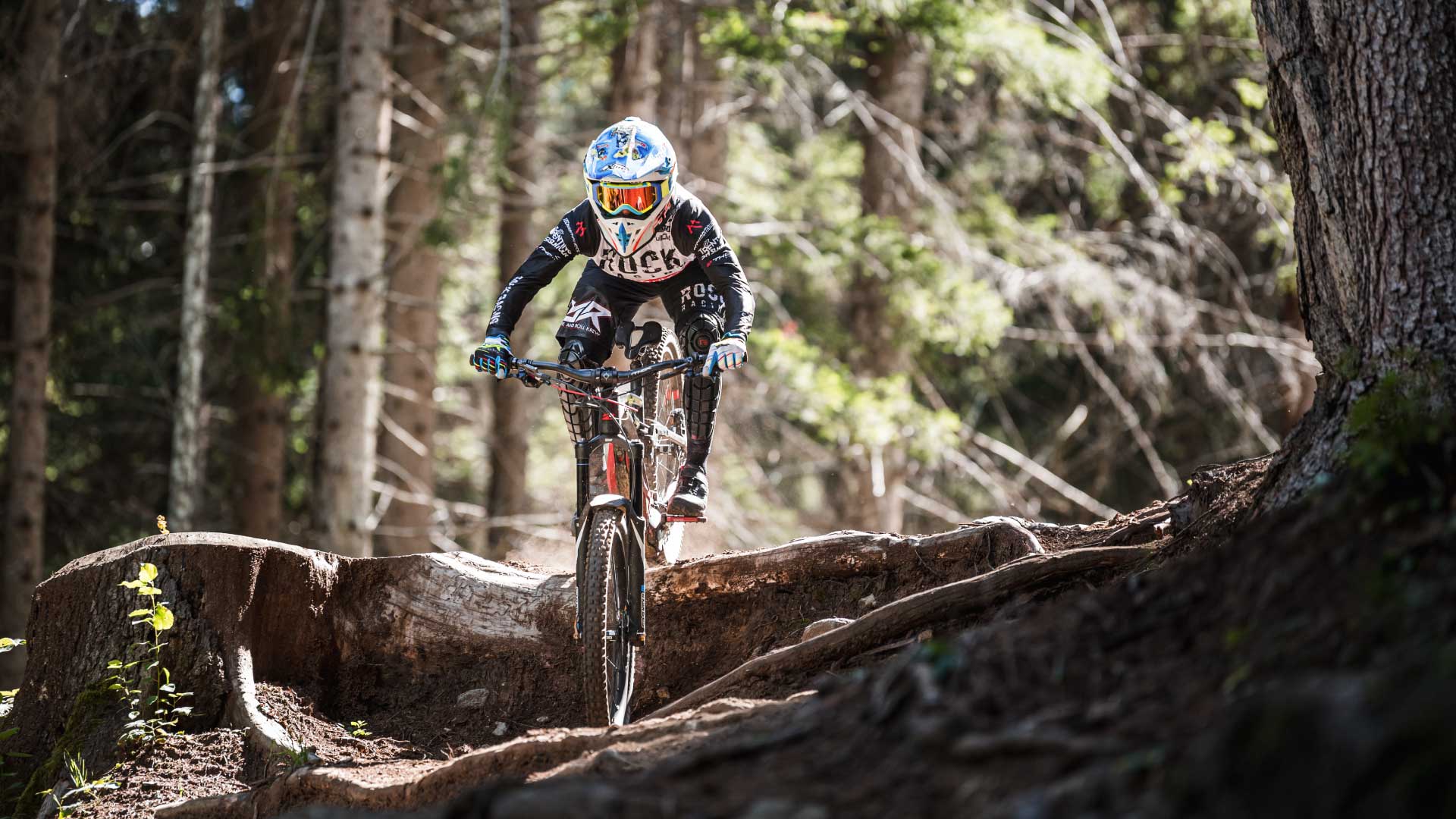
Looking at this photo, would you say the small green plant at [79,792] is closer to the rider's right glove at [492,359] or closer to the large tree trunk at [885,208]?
the rider's right glove at [492,359]

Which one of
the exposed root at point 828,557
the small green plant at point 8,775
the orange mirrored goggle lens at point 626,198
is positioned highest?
the orange mirrored goggle lens at point 626,198

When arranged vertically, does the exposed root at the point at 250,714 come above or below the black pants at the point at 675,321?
below

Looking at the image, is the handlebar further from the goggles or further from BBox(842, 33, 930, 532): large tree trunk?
BBox(842, 33, 930, 532): large tree trunk

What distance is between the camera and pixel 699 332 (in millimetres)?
6305

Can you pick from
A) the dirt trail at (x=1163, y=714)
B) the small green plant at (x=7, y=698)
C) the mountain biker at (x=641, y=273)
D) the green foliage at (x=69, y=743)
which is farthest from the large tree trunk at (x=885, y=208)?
the dirt trail at (x=1163, y=714)

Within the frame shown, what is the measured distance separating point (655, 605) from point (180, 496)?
25.3ft

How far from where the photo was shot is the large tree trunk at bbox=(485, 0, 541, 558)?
15367 mm

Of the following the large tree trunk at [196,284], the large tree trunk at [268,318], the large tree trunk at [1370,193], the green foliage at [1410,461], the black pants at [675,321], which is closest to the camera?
the green foliage at [1410,461]

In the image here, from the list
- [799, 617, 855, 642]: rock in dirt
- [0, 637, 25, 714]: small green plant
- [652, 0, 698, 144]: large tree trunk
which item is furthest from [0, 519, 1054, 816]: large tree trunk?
[652, 0, 698, 144]: large tree trunk

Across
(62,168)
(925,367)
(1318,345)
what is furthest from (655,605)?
(62,168)

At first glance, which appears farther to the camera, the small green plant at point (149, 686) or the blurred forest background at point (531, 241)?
the blurred forest background at point (531, 241)

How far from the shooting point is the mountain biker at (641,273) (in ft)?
19.4

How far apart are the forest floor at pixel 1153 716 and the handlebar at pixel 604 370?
1729mm

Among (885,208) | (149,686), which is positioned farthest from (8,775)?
(885,208)
